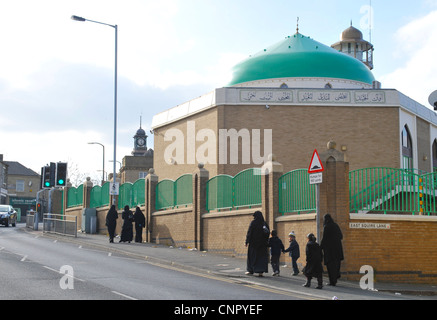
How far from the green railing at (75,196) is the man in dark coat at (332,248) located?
25.7 m

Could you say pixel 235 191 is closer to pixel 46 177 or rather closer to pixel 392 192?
pixel 392 192

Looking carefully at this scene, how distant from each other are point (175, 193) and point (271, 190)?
7699mm

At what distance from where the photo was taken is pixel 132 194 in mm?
29031

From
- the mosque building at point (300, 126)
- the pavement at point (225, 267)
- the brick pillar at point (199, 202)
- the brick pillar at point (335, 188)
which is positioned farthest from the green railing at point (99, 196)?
the brick pillar at point (335, 188)

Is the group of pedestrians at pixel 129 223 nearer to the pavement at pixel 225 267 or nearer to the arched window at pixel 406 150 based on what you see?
the pavement at pixel 225 267

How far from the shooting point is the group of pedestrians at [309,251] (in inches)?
520

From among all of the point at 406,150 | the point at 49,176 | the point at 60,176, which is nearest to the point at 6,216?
the point at 49,176

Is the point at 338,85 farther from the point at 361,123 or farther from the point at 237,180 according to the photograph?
the point at 237,180

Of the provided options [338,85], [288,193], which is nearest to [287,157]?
[338,85]

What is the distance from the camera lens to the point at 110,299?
9953 mm

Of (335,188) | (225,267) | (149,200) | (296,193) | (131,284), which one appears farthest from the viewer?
(149,200)

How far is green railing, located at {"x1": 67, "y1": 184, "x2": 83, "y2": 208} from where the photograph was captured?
3725 centimetres

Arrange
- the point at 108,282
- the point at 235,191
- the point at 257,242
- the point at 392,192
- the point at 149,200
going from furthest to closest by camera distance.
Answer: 1. the point at 149,200
2. the point at 235,191
3. the point at 392,192
4. the point at 257,242
5. the point at 108,282

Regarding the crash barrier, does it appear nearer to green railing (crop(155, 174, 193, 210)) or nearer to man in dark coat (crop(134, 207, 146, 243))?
man in dark coat (crop(134, 207, 146, 243))
